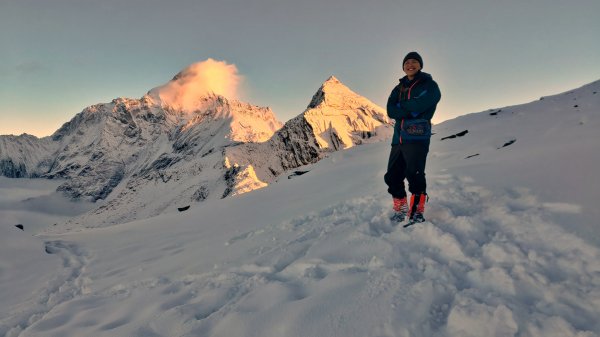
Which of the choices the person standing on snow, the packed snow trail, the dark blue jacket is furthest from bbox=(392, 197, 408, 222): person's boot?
the dark blue jacket

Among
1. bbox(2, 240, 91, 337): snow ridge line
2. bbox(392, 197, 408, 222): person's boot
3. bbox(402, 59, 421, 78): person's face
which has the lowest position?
bbox(2, 240, 91, 337): snow ridge line

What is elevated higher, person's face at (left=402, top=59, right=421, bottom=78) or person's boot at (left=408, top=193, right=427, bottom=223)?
person's face at (left=402, top=59, right=421, bottom=78)

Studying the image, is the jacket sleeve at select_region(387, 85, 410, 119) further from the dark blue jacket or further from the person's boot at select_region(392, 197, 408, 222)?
the person's boot at select_region(392, 197, 408, 222)

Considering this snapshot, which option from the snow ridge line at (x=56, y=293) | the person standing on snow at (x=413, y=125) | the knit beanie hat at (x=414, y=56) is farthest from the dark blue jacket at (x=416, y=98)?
the snow ridge line at (x=56, y=293)

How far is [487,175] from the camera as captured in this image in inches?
288

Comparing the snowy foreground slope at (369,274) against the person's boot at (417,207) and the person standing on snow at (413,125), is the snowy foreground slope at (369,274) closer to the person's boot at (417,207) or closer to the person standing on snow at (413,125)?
the person's boot at (417,207)

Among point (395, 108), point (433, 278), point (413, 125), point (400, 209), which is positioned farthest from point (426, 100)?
point (433, 278)

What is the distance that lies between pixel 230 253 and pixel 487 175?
5.24 meters

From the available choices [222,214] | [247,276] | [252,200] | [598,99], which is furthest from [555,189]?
[598,99]

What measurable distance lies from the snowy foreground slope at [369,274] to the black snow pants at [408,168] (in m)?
0.57

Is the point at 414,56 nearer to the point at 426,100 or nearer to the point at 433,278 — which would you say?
the point at 426,100

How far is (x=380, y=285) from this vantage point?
12.6 ft

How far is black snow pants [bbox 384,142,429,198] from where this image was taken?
6.00 metres

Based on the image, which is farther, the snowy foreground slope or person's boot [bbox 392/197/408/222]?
person's boot [bbox 392/197/408/222]
